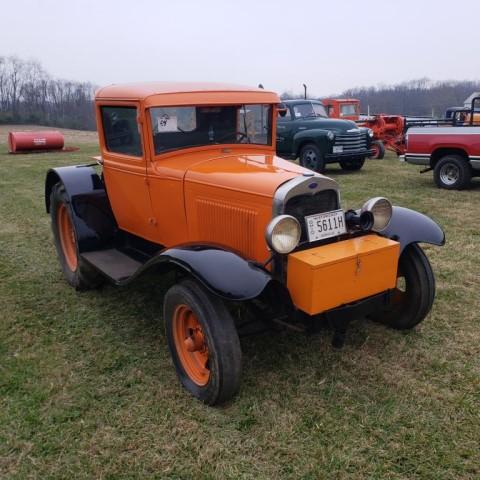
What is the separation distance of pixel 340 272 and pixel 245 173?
1.02 m

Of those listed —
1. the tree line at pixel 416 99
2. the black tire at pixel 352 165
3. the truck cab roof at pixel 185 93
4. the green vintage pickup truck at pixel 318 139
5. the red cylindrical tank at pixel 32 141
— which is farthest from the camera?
the tree line at pixel 416 99

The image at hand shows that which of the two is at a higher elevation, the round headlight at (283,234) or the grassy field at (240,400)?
the round headlight at (283,234)

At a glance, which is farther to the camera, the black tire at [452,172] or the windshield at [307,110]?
the windshield at [307,110]

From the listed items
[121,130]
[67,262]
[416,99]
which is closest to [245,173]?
[121,130]

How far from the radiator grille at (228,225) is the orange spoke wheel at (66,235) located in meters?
2.14

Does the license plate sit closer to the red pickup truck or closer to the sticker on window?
the sticker on window

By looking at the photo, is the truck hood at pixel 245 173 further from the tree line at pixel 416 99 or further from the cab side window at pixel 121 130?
the tree line at pixel 416 99

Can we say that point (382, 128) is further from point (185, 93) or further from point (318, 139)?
point (185, 93)

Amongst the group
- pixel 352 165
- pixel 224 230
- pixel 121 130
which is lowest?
pixel 352 165

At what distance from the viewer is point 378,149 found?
561 inches

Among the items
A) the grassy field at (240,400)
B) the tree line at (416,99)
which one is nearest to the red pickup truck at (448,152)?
the grassy field at (240,400)

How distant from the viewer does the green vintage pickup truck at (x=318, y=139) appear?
36.5 ft

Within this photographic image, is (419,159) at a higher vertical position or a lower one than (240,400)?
higher

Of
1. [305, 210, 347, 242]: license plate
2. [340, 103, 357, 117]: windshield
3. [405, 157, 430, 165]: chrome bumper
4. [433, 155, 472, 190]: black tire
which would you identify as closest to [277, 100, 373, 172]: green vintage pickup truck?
[405, 157, 430, 165]: chrome bumper
